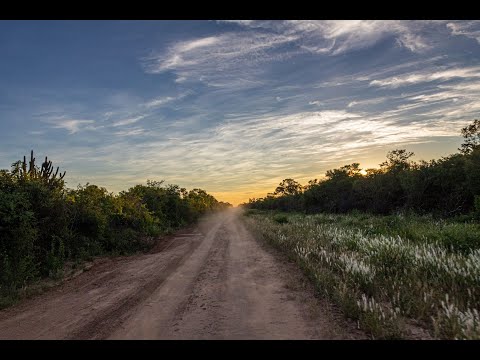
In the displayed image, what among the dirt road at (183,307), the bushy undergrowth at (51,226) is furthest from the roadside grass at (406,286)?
the bushy undergrowth at (51,226)

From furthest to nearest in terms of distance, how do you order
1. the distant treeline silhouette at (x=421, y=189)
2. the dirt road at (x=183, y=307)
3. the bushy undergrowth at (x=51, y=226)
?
the distant treeline silhouette at (x=421, y=189) < the bushy undergrowth at (x=51, y=226) < the dirt road at (x=183, y=307)

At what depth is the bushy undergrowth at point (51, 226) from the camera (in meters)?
11.5

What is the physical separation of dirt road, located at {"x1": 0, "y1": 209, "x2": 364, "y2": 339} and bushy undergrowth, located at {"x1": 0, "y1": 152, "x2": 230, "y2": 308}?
1272mm

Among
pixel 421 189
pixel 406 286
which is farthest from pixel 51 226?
pixel 421 189

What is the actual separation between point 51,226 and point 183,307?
29.1 ft

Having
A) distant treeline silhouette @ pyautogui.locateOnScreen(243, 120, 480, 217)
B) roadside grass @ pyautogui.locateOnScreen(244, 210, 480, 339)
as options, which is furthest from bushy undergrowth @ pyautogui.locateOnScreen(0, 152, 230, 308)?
distant treeline silhouette @ pyautogui.locateOnScreen(243, 120, 480, 217)

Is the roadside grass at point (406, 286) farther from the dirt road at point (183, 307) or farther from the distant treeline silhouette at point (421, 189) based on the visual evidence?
the distant treeline silhouette at point (421, 189)

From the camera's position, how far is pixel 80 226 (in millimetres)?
17641

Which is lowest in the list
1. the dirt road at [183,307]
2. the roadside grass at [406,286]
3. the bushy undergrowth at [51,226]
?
the dirt road at [183,307]

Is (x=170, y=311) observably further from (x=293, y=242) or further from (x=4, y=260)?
(x=293, y=242)

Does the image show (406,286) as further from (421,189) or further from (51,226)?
(421,189)

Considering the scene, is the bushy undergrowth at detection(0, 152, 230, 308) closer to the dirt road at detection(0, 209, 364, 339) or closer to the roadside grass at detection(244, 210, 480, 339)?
the dirt road at detection(0, 209, 364, 339)

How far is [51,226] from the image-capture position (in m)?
14.6

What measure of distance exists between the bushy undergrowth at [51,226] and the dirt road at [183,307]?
4.17 feet
